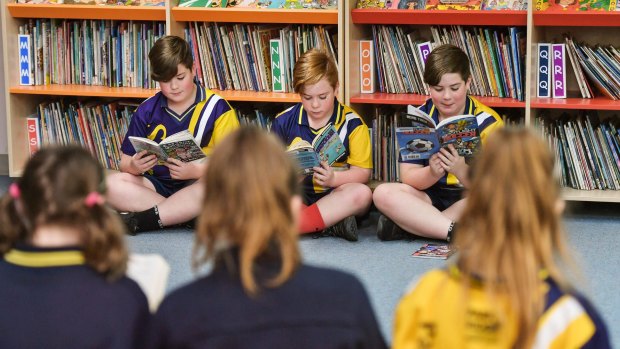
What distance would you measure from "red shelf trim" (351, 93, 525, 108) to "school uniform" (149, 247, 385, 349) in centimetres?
244

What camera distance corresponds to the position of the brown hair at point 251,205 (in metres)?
1.41

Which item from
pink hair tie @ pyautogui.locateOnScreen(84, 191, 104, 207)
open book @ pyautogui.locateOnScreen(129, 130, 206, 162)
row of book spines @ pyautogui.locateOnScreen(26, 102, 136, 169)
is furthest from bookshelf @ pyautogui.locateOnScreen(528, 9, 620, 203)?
pink hair tie @ pyautogui.locateOnScreen(84, 191, 104, 207)

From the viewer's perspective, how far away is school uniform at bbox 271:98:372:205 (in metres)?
3.64

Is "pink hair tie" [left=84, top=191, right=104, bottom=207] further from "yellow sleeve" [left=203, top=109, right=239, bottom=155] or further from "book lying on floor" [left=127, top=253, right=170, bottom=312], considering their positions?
"yellow sleeve" [left=203, top=109, right=239, bottom=155]

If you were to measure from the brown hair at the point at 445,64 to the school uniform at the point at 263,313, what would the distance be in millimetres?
2042

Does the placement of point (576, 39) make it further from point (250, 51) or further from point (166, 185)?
point (166, 185)

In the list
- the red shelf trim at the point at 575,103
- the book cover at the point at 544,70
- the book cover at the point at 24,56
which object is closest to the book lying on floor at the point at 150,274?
the red shelf trim at the point at 575,103

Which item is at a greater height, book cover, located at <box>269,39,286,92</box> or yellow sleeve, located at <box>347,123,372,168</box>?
book cover, located at <box>269,39,286,92</box>

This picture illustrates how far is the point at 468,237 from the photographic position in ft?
4.89

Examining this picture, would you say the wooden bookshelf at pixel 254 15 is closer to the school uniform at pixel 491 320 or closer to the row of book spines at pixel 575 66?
the row of book spines at pixel 575 66

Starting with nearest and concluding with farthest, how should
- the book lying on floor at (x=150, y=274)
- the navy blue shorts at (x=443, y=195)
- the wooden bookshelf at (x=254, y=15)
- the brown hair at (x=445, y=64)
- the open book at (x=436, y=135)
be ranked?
the book lying on floor at (x=150, y=274), the open book at (x=436, y=135), the brown hair at (x=445, y=64), the navy blue shorts at (x=443, y=195), the wooden bookshelf at (x=254, y=15)

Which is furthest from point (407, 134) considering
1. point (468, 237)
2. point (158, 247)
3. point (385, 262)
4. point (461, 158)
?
point (468, 237)

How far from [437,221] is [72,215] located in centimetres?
208

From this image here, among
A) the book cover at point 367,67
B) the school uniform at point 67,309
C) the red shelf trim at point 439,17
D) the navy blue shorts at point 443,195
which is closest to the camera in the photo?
the school uniform at point 67,309
